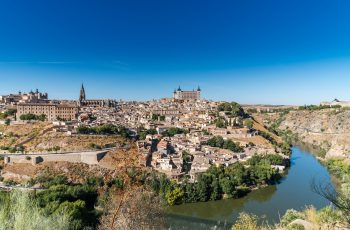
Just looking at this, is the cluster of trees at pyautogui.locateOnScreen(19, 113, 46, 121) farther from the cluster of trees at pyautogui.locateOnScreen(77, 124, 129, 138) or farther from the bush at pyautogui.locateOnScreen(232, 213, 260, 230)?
the bush at pyautogui.locateOnScreen(232, 213, 260, 230)

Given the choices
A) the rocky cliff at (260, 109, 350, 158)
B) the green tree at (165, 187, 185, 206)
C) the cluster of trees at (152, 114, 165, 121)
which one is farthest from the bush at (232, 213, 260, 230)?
the cluster of trees at (152, 114, 165, 121)

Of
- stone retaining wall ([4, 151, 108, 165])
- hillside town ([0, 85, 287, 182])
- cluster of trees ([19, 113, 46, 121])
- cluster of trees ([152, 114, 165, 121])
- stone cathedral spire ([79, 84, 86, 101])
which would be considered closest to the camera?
stone retaining wall ([4, 151, 108, 165])

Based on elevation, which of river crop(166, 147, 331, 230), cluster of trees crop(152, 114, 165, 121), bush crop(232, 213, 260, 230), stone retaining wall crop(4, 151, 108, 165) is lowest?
river crop(166, 147, 331, 230)

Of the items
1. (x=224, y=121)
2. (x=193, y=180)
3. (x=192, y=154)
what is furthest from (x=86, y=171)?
(x=224, y=121)

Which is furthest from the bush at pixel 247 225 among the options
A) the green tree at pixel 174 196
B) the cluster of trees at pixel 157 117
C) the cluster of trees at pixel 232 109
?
the cluster of trees at pixel 232 109

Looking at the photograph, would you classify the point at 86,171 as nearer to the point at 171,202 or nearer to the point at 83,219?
the point at 171,202

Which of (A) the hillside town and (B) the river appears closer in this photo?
(B) the river

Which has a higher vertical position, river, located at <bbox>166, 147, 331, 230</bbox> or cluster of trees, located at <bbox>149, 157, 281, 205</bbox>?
cluster of trees, located at <bbox>149, 157, 281, 205</bbox>
